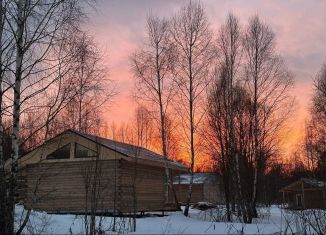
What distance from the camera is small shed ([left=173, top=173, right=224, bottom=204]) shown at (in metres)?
58.1

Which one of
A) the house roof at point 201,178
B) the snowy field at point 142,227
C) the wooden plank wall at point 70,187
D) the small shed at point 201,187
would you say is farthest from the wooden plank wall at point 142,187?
the house roof at point 201,178

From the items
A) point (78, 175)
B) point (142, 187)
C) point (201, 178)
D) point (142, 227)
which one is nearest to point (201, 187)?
point (201, 178)

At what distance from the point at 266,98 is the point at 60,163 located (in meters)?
12.9

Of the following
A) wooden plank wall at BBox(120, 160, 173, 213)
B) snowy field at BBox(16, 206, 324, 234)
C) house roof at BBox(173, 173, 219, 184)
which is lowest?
snowy field at BBox(16, 206, 324, 234)

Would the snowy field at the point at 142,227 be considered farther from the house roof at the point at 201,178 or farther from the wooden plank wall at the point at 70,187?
the house roof at the point at 201,178

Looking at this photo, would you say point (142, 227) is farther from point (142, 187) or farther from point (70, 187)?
point (142, 187)

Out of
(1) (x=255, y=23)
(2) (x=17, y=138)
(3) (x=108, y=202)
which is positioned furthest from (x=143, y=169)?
(2) (x=17, y=138)

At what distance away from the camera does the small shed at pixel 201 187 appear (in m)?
58.1

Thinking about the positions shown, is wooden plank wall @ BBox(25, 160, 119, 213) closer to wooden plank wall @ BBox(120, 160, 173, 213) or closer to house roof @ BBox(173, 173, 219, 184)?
wooden plank wall @ BBox(120, 160, 173, 213)

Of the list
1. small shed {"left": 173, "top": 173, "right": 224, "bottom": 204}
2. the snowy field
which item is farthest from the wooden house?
small shed {"left": 173, "top": 173, "right": 224, "bottom": 204}

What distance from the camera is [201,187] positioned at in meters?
62.2

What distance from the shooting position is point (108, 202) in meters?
Answer: 22.3

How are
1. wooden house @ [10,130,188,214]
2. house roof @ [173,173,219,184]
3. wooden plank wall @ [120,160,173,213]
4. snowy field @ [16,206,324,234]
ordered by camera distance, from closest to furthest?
snowy field @ [16,206,324,234], wooden house @ [10,130,188,214], wooden plank wall @ [120,160,173,213], house roof @ [173,173,219,184]

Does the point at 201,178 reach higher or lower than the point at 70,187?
higher
